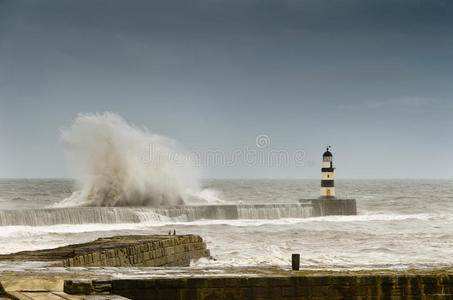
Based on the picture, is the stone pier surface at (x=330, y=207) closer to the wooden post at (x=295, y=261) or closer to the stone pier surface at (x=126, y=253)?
the stone pier surface at (x=126, y=253)

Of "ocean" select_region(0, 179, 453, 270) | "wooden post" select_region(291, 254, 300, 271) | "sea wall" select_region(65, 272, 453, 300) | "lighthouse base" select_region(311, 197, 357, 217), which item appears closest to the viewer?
"sea wall" select_region(65, 272, 453, 300)

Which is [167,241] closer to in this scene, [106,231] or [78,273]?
[78,273]

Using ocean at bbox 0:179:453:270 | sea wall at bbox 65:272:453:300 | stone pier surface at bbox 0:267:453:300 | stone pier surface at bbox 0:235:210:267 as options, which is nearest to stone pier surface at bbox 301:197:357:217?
ocean at bbox 0:179:453:270

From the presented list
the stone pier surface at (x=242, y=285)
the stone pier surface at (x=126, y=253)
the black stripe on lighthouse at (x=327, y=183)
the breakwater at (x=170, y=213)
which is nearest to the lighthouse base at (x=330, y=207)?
the breakwater at (x=170, y=213)

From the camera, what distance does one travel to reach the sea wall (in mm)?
5000

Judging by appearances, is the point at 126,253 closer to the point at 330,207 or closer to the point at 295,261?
the point at 295,261

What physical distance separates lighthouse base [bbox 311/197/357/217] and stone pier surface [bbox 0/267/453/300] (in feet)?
63.2

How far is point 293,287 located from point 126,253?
3.98 meters

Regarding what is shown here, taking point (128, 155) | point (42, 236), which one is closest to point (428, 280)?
point (42, 236)

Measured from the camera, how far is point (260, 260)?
1177cm

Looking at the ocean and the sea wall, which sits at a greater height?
the sea wall

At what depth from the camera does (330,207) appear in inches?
974

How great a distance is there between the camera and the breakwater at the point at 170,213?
18.7 metres

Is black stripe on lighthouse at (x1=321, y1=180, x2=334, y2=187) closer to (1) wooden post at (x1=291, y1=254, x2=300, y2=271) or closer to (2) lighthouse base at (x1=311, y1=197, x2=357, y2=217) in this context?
(2) lighthouse base at (x1=311, y1=197, x2=357, y2=217)
